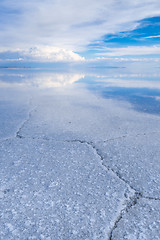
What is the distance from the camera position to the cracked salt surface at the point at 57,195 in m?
1.45

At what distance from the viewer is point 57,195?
1802 millimetres

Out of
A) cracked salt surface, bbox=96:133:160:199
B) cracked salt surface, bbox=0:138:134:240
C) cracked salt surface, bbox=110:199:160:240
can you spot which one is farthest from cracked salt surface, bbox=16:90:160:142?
cracked salt surface, bbox=110:199:160:240

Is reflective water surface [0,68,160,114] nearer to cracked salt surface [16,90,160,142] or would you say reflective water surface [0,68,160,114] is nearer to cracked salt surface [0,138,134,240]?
cracked salt surface [16,90,160,142]

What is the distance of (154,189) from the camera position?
1893 mm

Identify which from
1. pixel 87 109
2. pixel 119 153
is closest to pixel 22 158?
pixel 119 153

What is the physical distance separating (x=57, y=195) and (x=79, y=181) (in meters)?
0.31

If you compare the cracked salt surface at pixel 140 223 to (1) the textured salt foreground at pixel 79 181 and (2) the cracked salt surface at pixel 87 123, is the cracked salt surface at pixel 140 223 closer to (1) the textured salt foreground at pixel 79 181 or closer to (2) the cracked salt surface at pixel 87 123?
(1) the textured salt foreground at pixel 79 181

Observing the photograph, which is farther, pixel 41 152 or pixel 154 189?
pixel 41 152

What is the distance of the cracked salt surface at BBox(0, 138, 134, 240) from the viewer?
1448 mm

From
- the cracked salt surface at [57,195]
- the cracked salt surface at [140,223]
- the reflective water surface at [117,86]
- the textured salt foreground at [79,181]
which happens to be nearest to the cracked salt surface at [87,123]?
the textured salt foreground at [79,181]

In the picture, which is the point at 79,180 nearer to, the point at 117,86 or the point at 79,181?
the point at 79,181

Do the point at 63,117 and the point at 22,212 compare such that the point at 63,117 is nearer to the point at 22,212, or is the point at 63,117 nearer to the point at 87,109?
the point at 87,109

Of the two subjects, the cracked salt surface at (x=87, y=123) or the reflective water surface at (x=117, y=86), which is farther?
the reflective water surface at (x=117, y=86)

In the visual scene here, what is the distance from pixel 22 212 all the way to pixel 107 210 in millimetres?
716
